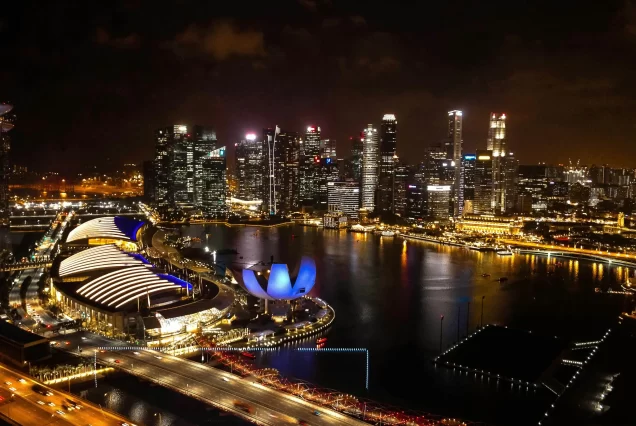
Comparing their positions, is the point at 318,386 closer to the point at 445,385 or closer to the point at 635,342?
the point at 445,385

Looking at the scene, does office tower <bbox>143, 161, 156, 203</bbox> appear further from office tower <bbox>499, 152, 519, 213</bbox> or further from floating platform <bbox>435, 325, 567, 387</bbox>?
floating platform <bbox>435, 325, 567, 387</bbox>

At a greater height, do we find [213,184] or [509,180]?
[509,180]

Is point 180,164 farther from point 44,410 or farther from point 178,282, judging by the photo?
point 44,410

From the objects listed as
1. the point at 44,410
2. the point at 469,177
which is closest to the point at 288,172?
the point at 469,177

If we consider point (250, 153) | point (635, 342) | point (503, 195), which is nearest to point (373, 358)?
point (635, 342)

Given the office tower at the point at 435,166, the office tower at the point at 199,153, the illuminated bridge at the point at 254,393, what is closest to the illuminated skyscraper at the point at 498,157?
the office tower at the point at 435,166
